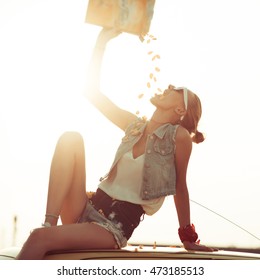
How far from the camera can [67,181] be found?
464 centimetres

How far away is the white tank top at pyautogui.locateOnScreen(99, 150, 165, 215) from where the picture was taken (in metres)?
4.79

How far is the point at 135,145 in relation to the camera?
5.10 metres

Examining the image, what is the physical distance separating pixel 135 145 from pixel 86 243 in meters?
1.05

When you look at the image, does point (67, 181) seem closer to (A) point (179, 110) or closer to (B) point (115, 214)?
(B) point (115, 214)

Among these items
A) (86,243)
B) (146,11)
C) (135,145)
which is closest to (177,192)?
(135,145)

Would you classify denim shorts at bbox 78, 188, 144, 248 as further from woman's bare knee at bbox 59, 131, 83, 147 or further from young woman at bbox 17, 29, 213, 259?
woman's bare knee at bbox 59, 131, 83, 147

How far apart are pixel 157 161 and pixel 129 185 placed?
0.28 m

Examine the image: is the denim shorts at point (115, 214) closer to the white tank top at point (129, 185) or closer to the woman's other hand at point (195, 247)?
the white tank top at point (129, 185)

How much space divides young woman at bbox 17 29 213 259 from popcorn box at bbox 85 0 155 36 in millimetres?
108

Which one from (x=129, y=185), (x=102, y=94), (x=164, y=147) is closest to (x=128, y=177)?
(x=129, y=185)
